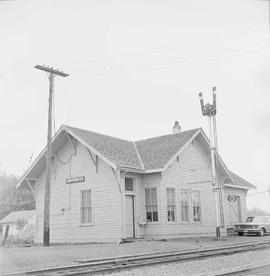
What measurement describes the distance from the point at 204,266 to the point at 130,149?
13165 mm

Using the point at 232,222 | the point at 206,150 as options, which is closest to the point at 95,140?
the point at 206,150

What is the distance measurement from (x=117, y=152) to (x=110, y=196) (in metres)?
2.27

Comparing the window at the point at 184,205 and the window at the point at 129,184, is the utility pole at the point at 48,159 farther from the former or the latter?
the window at the point at 184,205

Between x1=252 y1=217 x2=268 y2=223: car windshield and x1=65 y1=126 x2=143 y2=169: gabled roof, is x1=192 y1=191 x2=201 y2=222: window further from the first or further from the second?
x1=252 y1=217 x2=268 y2=223: car windshield

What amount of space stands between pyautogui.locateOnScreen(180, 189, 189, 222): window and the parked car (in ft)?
14.2

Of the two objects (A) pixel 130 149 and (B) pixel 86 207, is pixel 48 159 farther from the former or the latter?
(A) pixel 130 149

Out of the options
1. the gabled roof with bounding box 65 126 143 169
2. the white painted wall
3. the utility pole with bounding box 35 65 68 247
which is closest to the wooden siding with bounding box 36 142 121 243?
the white painted wall

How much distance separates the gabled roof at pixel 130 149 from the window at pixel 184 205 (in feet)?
7.15

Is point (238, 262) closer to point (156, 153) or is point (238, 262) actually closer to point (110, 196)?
point (110, 196)

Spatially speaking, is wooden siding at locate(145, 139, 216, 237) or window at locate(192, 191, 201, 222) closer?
wooden siding at locate(145, 139, 216, 237)

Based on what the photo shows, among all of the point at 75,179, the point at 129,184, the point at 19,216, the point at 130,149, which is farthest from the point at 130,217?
the point at 19,216

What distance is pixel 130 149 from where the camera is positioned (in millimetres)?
23703

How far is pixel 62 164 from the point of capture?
23281 mm

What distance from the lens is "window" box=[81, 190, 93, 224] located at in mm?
21609
